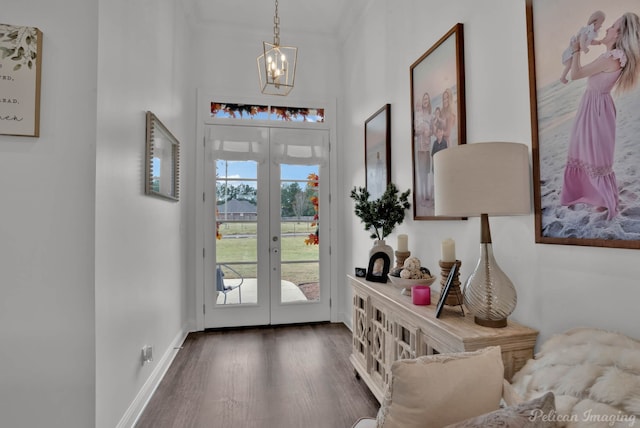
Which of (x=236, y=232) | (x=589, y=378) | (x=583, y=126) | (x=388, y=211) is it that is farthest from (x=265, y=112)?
(x=589, y=378)

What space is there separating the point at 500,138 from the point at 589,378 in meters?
1.11

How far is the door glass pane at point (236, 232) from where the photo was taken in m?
3.94

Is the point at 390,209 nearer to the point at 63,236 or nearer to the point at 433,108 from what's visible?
the point at 433,108

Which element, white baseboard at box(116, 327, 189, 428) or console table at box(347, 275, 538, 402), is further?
white baseboard at box(116, 327, 189, 428)

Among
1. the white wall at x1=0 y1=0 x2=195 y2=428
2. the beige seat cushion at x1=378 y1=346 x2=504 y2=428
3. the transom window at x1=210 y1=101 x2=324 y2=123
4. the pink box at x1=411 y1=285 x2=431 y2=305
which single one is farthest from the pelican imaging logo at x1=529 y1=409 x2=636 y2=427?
the transom window at x1=210 y1=101 x2=324 y2=123

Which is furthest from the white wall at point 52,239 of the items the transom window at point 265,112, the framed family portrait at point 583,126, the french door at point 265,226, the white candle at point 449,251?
the transom window at point 265,112

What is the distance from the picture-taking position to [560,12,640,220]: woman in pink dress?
107 cm

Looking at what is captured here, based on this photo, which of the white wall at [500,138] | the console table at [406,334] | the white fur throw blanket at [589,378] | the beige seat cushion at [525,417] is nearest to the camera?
the beige seat cushion at [525,417]

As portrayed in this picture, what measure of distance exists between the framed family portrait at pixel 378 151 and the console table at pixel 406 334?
922 millimetres

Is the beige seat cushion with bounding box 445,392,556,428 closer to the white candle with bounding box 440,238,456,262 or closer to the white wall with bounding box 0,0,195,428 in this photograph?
the white candle with bounding box 440,238,456,262

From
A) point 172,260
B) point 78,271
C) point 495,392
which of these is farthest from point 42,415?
point 495,392

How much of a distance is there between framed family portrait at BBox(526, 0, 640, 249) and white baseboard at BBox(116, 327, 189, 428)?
2407 mm

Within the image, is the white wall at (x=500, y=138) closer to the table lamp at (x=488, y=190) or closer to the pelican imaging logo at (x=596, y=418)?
the table lamp at (x=488, y=190)

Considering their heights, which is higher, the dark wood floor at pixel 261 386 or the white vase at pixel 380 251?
the white vase at pixel 380 251
